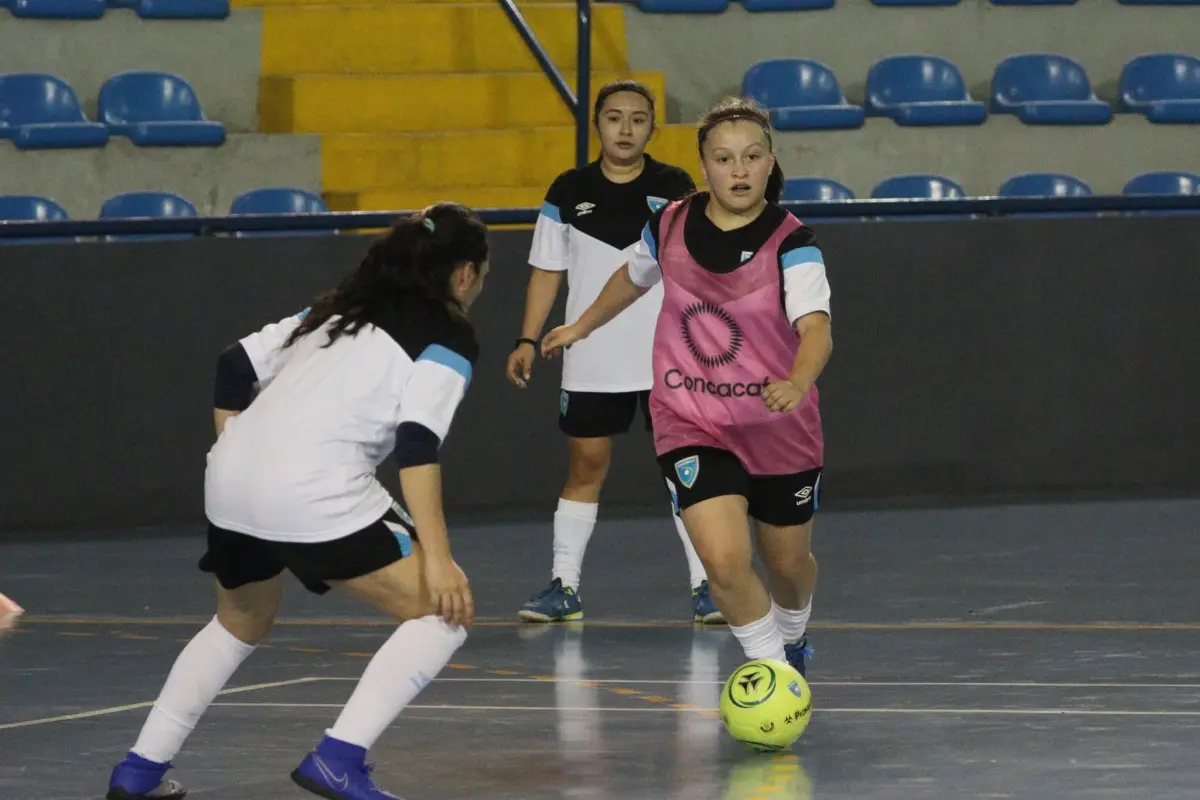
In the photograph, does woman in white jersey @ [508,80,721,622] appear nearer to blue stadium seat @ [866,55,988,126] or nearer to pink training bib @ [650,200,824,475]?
pink training bib @ [650,200,824,475]

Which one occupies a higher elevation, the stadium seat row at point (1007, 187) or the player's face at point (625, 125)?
the player's face at point (625, 125)

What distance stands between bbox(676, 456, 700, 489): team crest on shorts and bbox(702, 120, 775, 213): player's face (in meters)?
0.74

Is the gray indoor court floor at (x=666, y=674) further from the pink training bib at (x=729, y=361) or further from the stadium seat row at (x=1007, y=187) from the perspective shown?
the stadium seat row at (x=1007, y=187)

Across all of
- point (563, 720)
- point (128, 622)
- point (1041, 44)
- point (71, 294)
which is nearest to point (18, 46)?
point (71, 294)

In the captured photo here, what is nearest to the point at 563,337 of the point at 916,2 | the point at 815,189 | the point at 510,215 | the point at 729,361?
the point at 729,361

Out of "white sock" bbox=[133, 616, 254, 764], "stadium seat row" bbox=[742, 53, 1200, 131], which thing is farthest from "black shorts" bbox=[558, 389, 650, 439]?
"stadium seat row" bbox=[742, 53, 1200, 131]

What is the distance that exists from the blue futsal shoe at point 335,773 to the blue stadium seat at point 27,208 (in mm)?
7522

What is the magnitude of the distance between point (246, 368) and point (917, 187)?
8.83m

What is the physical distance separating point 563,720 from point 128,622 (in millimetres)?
2884

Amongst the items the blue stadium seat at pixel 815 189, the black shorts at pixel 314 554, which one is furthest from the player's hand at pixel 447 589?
the blue stadium seat at pixel 815 189

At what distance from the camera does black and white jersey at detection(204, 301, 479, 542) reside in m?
5.15

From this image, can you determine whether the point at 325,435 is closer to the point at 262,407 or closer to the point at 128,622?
the point at 262,407

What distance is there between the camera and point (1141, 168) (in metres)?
15.0

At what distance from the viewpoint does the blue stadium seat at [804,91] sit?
14.4 meters
